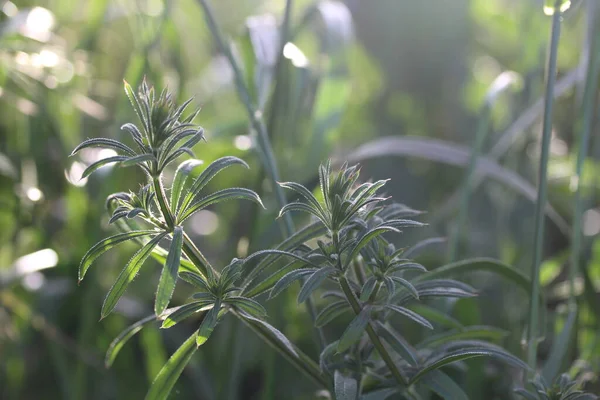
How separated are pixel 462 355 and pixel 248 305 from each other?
0.49ft

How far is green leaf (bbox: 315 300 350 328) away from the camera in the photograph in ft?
1.60

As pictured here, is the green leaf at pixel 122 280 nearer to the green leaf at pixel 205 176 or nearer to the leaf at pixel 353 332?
the green leaf at pixel 205 176

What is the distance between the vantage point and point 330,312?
503 mm

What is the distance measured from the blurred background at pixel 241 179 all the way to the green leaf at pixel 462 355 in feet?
0.59

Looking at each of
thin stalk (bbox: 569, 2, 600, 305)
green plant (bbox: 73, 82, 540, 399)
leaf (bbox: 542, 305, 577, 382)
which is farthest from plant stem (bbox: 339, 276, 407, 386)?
thin stalk (bbox: 569, 2, 600, 305)

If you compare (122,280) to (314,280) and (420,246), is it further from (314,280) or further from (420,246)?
(420,246)

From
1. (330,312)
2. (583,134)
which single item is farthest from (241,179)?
(330,312)

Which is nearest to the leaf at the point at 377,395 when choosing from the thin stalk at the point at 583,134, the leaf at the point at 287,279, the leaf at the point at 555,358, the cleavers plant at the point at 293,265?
the cleavers plant at the point at 293,265

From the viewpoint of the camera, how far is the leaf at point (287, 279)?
1.40ft

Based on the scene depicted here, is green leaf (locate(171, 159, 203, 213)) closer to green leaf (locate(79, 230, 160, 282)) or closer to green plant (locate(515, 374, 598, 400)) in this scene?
green leaf (locate(79, 230, 160, 282))

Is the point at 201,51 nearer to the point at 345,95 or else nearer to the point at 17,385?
the point at 345,95

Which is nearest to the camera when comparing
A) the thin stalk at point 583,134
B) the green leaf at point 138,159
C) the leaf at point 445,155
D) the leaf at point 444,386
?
the green leaf at point 138,159

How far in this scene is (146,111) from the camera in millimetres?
432

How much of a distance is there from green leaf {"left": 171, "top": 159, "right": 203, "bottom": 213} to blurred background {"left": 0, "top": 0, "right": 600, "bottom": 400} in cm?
24
